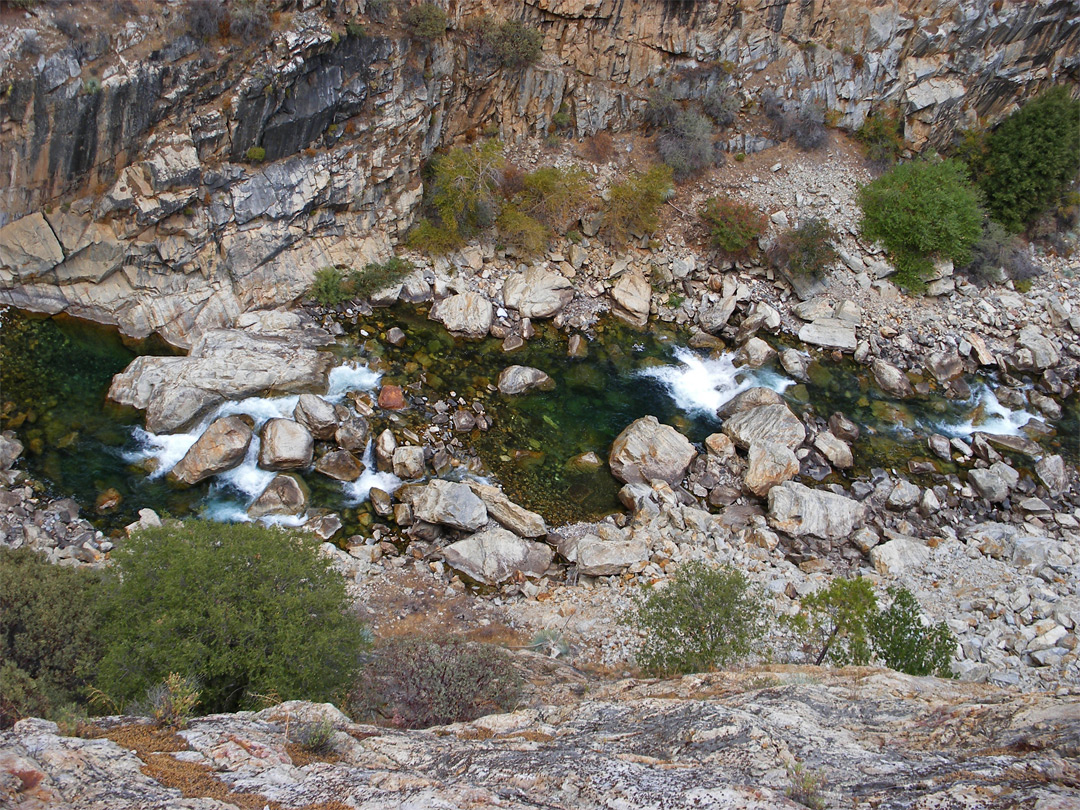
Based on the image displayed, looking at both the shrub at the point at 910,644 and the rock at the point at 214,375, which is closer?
the shrub at the point at 910,644

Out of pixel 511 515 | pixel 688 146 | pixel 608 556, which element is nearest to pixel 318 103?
pixel 688 146

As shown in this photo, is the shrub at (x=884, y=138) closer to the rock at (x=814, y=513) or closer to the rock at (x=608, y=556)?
the rock at (x=814, y=513)

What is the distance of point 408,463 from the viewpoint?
17812 mm

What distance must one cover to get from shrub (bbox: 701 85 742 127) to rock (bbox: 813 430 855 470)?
15598mm

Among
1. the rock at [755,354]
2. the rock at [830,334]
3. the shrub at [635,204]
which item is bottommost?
the rock at [755,354]

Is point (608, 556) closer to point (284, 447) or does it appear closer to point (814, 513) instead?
point (814, 513)

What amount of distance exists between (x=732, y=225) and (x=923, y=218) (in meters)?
7.30

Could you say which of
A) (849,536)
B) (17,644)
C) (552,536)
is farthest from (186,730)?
(849,536)

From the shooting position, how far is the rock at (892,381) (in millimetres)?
22938

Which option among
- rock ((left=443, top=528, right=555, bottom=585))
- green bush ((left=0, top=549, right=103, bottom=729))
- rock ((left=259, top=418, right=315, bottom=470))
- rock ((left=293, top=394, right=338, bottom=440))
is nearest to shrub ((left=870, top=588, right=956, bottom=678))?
rock ((left=443, top=528, right=555, bottom=585))

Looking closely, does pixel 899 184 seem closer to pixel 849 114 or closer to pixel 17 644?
pixel 849 114

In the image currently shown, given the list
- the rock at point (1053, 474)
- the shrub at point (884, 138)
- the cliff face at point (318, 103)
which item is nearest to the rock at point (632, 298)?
the cliff face at point (318, 103)

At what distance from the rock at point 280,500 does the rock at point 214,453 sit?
1333 millimetres

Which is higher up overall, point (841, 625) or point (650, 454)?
point (650, 454)
